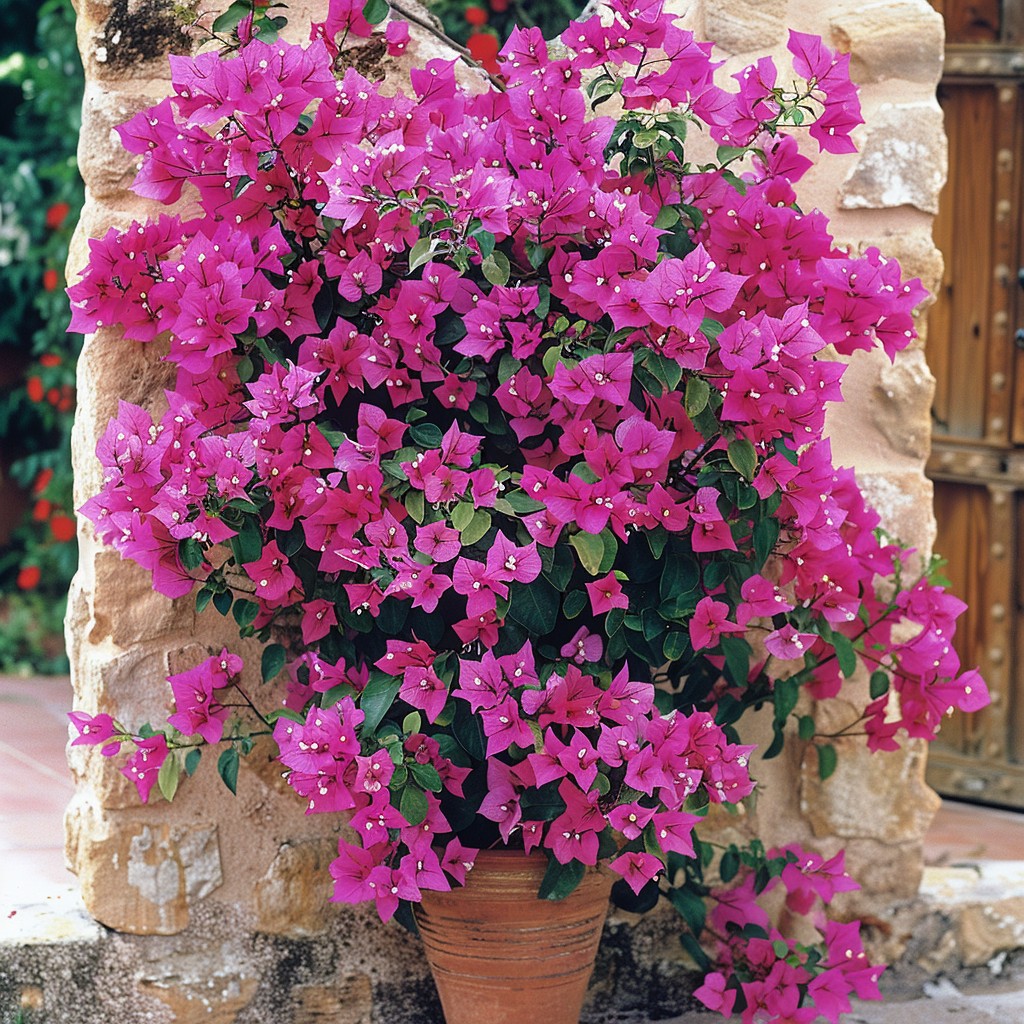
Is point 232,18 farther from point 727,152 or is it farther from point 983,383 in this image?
point 983,383

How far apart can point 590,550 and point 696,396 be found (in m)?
0.24

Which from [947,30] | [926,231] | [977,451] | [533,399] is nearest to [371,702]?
[533,399]

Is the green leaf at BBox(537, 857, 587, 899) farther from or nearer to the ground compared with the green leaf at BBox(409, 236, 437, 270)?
nearer to the ground

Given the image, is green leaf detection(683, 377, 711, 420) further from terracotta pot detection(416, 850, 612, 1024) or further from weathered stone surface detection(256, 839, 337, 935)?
weathered stone surface detection(256, 839, 337, 935)

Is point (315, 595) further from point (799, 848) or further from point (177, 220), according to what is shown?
point (799, 848)

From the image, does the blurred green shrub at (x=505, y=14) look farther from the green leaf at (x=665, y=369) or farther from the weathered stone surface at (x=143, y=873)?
the weathered stone surface at (x=143, y=873)

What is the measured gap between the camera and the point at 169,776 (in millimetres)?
1974

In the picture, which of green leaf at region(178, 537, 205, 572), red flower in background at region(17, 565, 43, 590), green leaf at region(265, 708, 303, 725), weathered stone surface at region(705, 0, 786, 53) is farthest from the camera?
red flower in background at region(17, 565, 43, 590)

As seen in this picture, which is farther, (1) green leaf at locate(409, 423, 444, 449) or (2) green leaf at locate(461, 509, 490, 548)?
(1) green leaf at locate(409, 423, 444, 449)

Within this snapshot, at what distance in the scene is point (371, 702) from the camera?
1781 mm

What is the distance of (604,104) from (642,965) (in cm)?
141

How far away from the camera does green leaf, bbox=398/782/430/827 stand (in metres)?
1.75

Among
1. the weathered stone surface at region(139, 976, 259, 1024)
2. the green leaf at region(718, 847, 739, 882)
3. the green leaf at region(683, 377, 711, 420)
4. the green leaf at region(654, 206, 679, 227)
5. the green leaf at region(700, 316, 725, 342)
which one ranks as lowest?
the weathered stone surface at region(139, 976, 259, 1024)

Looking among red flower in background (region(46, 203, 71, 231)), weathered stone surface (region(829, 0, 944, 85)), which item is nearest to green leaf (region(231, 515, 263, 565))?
weathered stone surface (region(829, 0, 944, 85))
